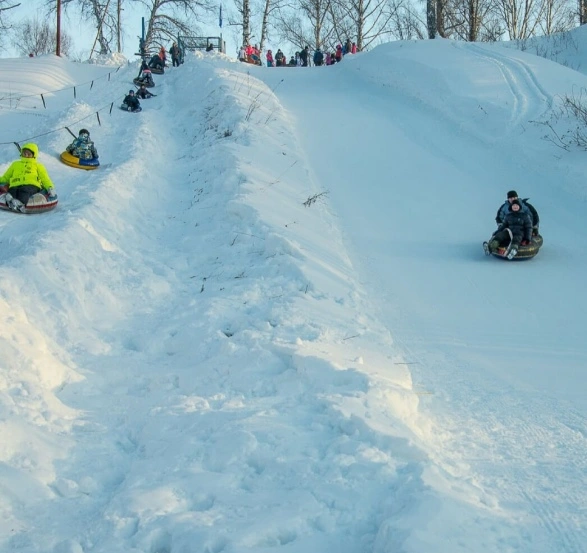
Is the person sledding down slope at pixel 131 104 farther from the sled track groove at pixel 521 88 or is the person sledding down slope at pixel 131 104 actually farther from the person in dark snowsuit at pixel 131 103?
the sled track groove at pixel 521 88

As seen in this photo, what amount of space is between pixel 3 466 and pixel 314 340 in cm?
277

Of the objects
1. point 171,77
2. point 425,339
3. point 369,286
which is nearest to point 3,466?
point 425,339

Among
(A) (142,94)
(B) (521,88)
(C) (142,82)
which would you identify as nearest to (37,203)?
(B) (521,88)

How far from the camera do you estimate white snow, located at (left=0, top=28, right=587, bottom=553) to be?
340 cm

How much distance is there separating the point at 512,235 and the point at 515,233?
0.07 meters

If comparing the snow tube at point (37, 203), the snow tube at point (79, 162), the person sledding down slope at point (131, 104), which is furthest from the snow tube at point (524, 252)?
the person sledding down slope at point (131, 104)

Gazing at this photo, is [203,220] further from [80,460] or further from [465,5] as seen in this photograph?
[465,5]

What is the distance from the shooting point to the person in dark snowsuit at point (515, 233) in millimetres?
8781

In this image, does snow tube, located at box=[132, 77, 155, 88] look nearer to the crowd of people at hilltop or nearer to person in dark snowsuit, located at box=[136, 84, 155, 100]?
person in dark snowsuit, located at box=[136, 84, 155, 100]

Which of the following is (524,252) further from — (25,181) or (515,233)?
(25,181)

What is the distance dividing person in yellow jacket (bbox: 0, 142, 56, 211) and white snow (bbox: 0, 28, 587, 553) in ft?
1.05

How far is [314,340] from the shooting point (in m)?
5.67

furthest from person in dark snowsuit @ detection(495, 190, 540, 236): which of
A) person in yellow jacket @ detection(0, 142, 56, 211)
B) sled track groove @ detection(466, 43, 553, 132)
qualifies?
person in yellow jacket @ detection(0, 142, 56, 211)

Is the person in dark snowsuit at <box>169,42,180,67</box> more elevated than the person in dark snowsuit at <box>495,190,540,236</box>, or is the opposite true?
the person in dark snowsuit at <box>169,42,180,67</box>
